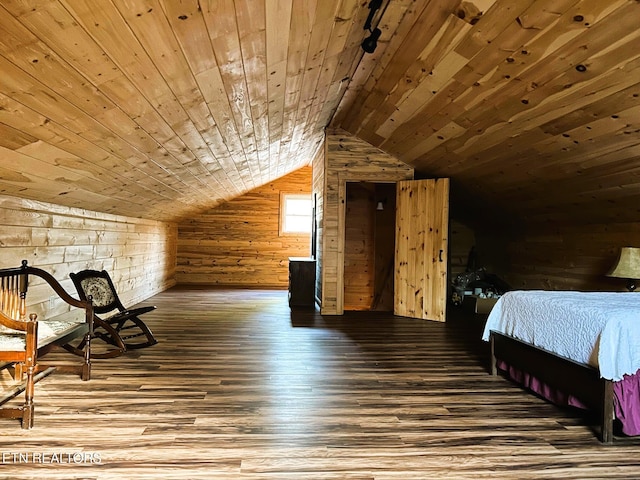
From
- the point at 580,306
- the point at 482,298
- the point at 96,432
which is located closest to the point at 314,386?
the point at 96,432

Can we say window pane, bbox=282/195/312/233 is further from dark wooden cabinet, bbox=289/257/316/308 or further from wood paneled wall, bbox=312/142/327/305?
dark wooden cabinet, bbox=289/257/316/308

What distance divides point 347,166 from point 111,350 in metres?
3.89

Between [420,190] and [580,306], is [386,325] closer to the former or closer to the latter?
[420,190]

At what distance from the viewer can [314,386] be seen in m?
3.17

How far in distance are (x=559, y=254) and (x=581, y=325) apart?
3662mm

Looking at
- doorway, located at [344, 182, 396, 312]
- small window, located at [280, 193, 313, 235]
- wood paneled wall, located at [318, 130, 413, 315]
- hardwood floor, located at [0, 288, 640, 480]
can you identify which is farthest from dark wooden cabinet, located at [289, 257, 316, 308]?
small window, located at [280, 193, 313, 235]

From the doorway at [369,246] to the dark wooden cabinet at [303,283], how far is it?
97 cm

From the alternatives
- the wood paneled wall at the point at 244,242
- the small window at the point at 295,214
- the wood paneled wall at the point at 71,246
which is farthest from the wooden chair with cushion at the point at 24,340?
the small window at the point at 295,214

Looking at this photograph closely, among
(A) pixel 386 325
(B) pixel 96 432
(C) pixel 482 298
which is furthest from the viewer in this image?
(C) pixel 482 298

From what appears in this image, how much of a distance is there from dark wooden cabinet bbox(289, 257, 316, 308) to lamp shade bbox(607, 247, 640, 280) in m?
3.98

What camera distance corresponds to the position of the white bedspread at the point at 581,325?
2.40 metres

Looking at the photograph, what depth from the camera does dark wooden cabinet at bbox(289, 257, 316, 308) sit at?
22.6 ft

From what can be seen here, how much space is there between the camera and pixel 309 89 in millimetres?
4234

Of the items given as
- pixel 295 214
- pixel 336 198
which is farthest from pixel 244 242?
pixel 336 198
